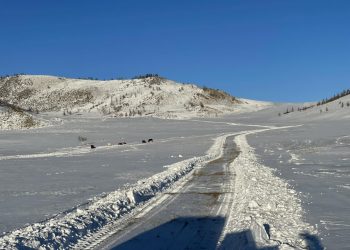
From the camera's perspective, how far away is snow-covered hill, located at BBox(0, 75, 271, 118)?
98.8 metres

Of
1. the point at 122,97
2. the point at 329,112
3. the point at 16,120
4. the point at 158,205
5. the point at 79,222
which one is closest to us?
the point at 79,222

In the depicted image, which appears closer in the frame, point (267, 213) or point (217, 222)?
point (217, 222)

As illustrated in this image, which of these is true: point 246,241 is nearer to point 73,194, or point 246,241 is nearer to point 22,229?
point 22,229

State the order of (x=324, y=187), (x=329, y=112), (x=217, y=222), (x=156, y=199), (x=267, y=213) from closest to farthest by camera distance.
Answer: (x=217, y=222) → (x=267, y=213) → (x=156, y=199) → (x=324, y=187) → (x=329, y=112)

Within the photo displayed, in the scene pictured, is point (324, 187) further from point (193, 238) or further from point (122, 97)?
point (122, 97)

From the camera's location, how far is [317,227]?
866cm

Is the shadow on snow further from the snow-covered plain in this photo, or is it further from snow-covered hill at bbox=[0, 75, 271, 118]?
snow-covered hill at bbox=[0, 75, 271, 118]

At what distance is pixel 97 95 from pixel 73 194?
104506 mm

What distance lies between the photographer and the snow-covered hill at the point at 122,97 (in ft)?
324

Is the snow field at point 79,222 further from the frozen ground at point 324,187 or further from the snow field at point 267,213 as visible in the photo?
the frozen ground at point 324,187

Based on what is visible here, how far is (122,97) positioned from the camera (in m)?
109

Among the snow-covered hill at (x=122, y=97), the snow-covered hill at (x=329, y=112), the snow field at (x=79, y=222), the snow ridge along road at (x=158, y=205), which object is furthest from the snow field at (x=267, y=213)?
the snow-covered hill at (x=122, y=97)

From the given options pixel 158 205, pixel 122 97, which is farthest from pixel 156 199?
pixel 122 97

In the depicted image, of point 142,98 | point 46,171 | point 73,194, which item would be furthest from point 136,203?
point 142,98
